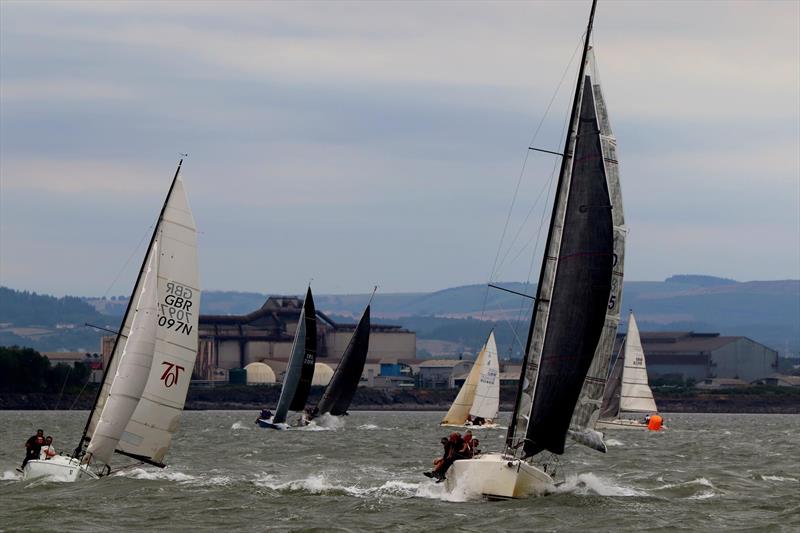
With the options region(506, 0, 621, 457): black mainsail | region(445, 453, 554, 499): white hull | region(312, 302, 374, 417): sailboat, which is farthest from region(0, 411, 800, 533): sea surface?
region(312, 302, 374, 417): sailboat

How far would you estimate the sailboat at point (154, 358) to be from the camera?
4000 centimetres

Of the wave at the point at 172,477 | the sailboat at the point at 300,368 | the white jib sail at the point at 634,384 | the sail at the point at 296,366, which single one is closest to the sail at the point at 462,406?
the white jib sail at the point at 634,384

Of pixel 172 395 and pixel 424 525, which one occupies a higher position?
pixel 172 395

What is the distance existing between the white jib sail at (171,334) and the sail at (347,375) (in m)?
52.4

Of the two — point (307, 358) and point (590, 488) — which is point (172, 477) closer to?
point (590, 488)

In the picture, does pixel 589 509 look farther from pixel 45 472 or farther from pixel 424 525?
pixel 45 472

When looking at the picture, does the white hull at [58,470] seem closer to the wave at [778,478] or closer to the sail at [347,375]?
the wave at [778,478]

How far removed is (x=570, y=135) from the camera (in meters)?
36.6

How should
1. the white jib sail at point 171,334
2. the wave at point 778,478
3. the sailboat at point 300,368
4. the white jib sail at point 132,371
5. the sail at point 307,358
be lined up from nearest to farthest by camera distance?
the white jib sail at point 132,371 → the white jib sail at point 171,334 → the wave at point 778,478 → the sail at point 307,358 → the sailboat at point 300,368

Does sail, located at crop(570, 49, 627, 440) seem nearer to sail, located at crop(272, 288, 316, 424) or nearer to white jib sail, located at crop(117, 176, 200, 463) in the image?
white jib sail, located at crop(117, 176, 200, 463)

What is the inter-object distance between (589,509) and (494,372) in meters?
63.1

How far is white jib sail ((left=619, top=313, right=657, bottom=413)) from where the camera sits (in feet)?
349

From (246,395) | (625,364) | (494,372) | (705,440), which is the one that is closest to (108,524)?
(705,440)

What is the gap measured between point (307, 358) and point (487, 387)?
616 inches
